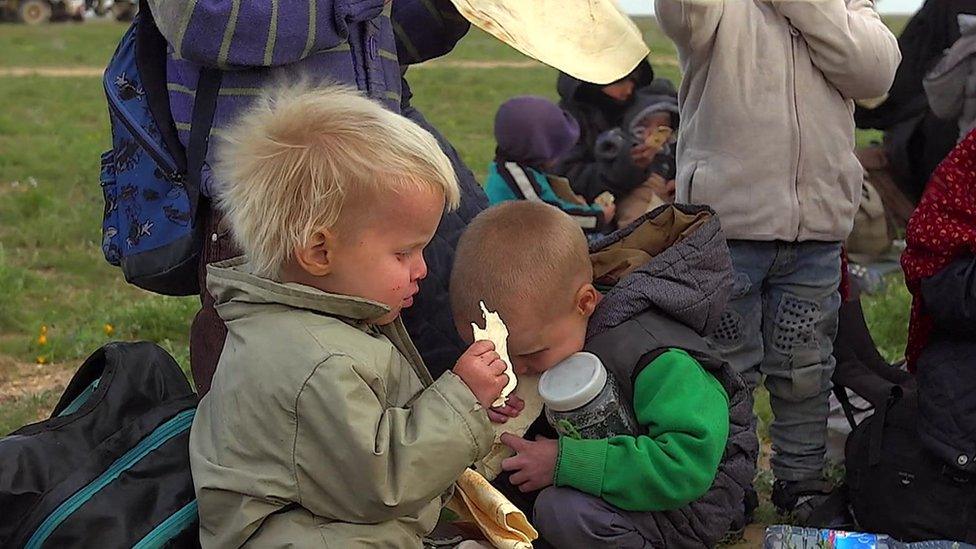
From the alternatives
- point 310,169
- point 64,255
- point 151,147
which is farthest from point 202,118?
point 64,255

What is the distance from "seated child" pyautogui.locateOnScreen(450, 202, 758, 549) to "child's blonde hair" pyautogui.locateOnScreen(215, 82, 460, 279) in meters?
0.39

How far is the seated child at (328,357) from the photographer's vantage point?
2.10 meters

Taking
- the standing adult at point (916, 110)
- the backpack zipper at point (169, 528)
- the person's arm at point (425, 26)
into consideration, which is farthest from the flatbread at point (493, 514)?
the standing adult at point (916, 110)

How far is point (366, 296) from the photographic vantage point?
7.47 ft

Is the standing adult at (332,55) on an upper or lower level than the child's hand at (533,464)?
upper

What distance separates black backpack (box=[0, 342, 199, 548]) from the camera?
214cm

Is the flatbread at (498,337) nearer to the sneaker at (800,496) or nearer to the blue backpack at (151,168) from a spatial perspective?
the blue backpack at (151,168)

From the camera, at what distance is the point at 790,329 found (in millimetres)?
3625

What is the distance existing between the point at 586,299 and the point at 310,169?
78 centimetres

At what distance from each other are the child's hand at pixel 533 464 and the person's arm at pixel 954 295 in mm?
1139

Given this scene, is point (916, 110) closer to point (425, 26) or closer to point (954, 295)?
point (954, 295)

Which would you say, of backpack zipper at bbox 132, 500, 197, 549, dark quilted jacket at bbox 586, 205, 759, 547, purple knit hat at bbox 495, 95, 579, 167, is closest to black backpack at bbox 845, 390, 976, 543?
dark quilted jacket at bbox 586, 205, 759, 547

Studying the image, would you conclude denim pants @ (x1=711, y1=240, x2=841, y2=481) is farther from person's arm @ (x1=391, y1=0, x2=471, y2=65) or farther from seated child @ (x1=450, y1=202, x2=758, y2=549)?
person's arm @ (x1=391, y1=0, x2=471, y2=65)

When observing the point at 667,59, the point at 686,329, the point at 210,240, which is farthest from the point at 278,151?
the point at 667,59
